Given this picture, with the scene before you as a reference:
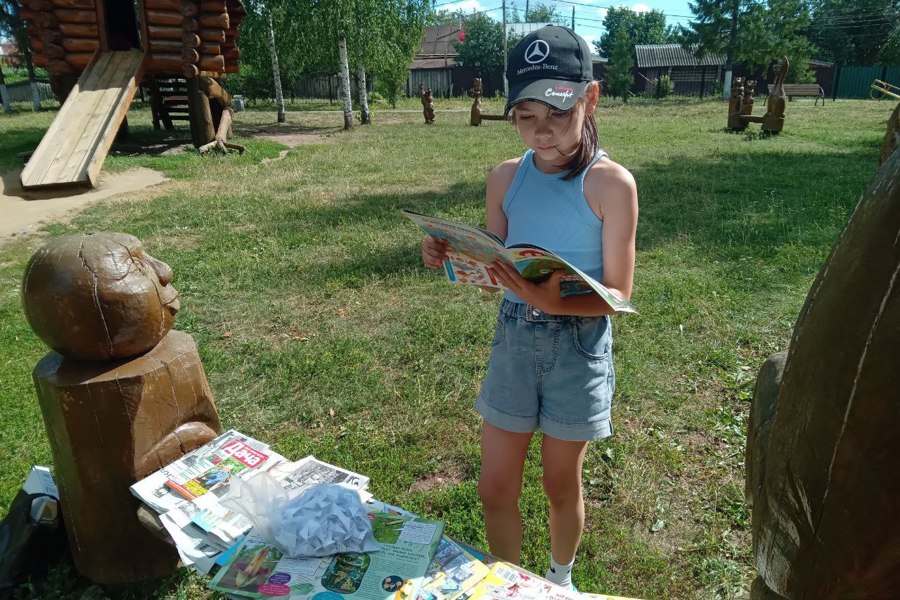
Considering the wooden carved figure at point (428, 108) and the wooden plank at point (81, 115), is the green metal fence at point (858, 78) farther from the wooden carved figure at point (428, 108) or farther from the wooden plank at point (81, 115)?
the wooden plank at point (81, 115)

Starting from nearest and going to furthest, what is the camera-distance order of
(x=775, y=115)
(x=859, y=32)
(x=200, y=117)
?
(x=200, y=117) → (x=775, y=115) → (x=859, y=32)

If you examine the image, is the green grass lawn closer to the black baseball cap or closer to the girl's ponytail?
the girl's ponytail

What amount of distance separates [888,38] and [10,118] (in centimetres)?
4640

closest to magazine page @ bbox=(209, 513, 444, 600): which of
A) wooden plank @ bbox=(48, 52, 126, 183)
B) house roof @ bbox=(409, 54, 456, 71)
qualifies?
wooden plank @ bbox=(48, 52, 126, 183)

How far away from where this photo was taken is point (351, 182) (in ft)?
29.7

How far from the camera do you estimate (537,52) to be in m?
1.69

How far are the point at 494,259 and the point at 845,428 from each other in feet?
3.29

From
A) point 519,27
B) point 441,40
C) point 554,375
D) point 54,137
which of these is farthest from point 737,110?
point 441,40

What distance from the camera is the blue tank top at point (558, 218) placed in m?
1.74

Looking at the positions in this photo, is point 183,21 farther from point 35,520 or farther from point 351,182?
point 35,520

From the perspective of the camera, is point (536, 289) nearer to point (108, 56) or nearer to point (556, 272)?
point (556, 272)

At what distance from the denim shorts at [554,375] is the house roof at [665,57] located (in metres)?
48.0

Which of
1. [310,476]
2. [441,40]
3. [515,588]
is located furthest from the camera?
[441,40]

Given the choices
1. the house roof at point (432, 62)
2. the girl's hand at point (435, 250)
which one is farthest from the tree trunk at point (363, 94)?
the house roof at point (432, 62)
